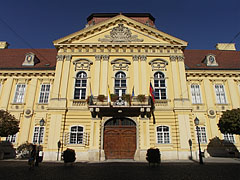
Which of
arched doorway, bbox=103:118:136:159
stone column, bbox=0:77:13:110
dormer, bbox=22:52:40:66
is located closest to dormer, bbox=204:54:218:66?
arched doorway, bbox=103:118:136:159

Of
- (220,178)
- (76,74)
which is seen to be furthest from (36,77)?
(220,178)

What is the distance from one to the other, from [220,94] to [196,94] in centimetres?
291

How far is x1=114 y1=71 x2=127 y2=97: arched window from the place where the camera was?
1903 centimetres

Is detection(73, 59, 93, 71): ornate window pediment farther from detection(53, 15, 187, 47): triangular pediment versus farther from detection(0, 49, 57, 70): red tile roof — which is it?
detection(0, 49, 57, 70): red tile roof

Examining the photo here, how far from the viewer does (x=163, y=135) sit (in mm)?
17703

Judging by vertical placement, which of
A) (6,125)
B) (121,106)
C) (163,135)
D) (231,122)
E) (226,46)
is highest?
(226,46)

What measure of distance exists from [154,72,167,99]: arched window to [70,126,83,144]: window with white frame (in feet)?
27.6

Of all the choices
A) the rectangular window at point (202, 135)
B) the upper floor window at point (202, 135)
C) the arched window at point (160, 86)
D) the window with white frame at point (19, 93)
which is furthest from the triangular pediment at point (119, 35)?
the rectangular window at point (202, 135)

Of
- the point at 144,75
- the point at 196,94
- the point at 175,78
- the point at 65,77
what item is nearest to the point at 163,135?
the point at 175,78

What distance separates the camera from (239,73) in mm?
22609

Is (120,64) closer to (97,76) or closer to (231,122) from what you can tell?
(97,76)

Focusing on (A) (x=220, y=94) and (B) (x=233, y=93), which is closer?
(B) (x=233, y=93)

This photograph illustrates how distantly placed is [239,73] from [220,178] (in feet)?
60.7

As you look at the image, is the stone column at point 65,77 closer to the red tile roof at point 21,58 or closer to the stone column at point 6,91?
the red tile roof at point 21,58
